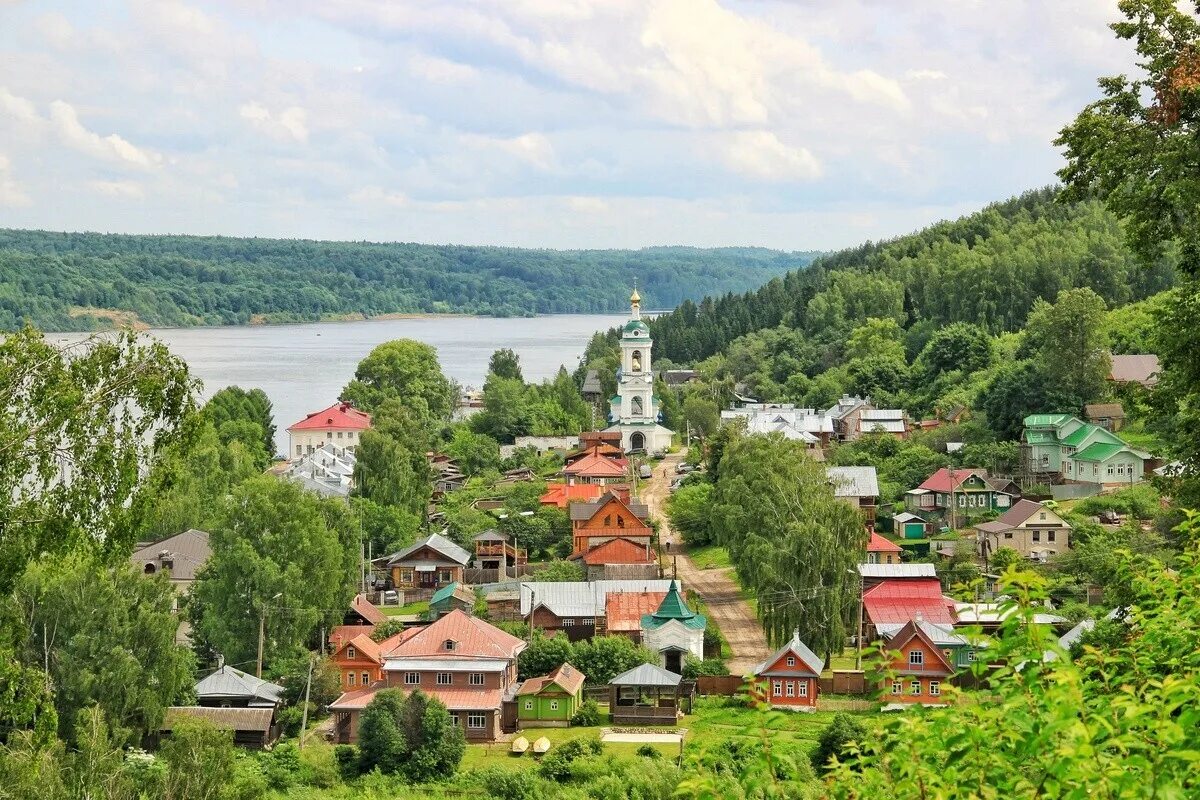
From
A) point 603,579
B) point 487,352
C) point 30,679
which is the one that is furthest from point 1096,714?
point 487,352

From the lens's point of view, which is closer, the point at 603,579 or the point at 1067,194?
the point at 1067,194

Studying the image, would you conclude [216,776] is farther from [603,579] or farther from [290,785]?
[603,579]

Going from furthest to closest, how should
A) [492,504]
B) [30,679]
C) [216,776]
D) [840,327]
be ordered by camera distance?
1. [840,327]
2. [492,504]
3. [216,776]
4. [30,679]

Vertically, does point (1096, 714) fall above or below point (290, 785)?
above

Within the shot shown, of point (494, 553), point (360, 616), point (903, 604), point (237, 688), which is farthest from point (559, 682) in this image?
point (494, 553)

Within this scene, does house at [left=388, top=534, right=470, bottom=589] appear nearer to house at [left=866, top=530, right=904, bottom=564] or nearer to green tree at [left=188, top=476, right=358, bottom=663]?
green tree at [left=188, top=476, right=358, bottom=663]

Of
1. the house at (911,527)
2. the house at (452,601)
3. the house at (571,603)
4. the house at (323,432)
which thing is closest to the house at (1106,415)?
the house at (911,527)

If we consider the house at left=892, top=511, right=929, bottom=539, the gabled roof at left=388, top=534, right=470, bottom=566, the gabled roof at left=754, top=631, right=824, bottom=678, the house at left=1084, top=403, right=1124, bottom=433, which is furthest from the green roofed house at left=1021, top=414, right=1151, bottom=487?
the gabled roof at left=754, top=631, right=824, bottom=678

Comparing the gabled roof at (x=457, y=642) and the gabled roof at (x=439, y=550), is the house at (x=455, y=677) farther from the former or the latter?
the gabled roof at (x=439, y=550)

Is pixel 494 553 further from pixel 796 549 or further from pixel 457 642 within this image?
pixel 457 642
